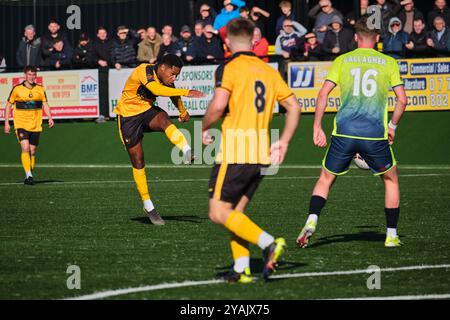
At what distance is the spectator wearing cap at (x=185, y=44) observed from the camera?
26828 mm

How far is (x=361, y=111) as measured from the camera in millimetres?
11008

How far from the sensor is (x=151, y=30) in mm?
27203

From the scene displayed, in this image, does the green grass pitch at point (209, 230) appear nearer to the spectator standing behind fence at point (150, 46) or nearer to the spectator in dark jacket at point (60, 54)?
the spectator standing behind fence at point (150, 46)

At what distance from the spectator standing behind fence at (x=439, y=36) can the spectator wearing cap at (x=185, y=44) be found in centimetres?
599

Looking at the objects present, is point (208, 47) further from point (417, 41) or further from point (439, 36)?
point (439, 36)

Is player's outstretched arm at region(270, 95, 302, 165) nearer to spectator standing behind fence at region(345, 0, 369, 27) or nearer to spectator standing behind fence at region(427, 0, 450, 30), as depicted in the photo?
spectator standing behind fence at region(345, 0, 369, 27)

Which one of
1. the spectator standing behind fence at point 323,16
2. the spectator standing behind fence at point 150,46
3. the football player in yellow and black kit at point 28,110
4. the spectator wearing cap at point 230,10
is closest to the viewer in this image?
the football player in yellow and black kit at point 28,110

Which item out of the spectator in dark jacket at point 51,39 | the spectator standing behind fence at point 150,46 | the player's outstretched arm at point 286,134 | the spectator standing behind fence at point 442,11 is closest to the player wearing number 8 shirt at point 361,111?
the player's outstretched arm at point 286,134

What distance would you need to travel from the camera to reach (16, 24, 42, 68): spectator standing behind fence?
29.2 m

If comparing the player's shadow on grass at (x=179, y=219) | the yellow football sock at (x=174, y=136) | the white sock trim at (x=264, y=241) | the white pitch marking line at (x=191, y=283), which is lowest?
the player's shadow on grass at (x=179, y=219)

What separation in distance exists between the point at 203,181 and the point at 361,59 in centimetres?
1058

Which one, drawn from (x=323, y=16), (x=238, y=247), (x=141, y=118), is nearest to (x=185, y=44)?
(x=323, y=16)

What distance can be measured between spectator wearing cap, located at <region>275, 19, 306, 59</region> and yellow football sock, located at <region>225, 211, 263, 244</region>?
56.9ft

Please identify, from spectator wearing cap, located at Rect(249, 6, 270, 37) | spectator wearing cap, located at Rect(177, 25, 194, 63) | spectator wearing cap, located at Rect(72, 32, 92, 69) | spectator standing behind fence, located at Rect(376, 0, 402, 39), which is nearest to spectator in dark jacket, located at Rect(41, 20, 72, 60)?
spectator wearing cap, located at Rect(72, 32, 92, 69)
